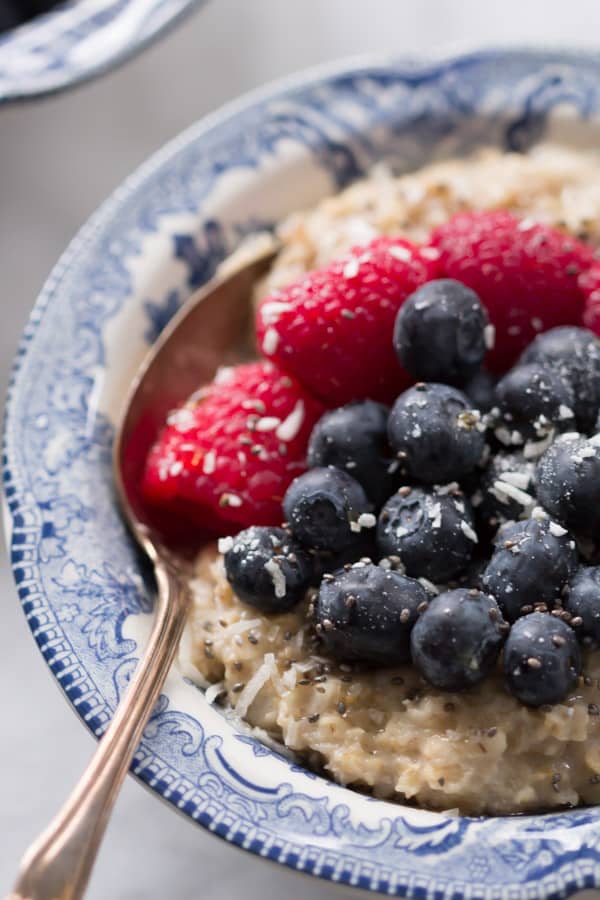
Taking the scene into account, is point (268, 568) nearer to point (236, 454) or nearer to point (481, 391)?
point (236, 454)

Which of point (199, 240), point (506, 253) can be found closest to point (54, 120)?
point (199, 240)

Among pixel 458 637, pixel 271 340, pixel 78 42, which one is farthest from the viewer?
pixel 78 42

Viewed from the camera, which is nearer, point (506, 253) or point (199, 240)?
point (506, 253)

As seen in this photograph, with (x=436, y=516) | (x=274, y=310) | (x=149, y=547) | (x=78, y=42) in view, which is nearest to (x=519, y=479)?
(x=436, y=516)

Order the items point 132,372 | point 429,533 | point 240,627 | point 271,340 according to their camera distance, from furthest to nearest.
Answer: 1. point 132,372
2. point 271,340
3. point 240,627
4. point 429,533

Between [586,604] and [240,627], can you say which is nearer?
[586,604]

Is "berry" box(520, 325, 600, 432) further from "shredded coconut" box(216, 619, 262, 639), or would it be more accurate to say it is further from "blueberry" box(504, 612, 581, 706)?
"shredded coconut" box(216, 619, 262, 639)

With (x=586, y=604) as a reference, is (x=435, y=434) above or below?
above

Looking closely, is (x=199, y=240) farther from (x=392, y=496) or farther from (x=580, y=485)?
(x=580, y=485)
